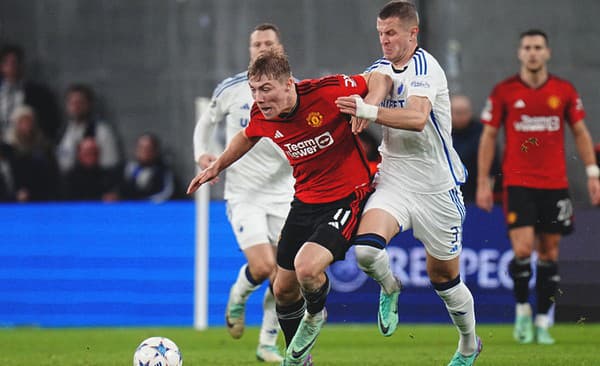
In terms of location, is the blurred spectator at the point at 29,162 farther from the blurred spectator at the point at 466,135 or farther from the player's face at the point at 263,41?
the player's face at the point at 263,41

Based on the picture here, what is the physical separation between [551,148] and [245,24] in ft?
15.7

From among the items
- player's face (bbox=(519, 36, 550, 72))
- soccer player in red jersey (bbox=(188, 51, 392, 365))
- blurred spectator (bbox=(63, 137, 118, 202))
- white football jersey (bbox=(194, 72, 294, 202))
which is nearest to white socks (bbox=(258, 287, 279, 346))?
white football jersey (bbox=(194, 72, 294, 202))

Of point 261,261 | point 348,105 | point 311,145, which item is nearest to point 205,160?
point 261,261

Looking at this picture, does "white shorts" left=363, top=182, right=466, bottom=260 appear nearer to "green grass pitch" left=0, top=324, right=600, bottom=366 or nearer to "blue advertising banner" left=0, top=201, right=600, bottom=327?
"green grass pitch" left=0, top=324, right=600, bottom=366

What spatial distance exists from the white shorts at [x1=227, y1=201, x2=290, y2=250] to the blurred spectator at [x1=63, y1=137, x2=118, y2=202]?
5.00 metres

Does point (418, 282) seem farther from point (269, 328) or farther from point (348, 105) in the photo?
point (348, 105)

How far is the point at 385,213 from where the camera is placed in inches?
307

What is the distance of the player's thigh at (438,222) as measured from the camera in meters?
7.94

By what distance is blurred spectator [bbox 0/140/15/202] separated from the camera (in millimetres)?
14898

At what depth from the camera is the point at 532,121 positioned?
1105cm

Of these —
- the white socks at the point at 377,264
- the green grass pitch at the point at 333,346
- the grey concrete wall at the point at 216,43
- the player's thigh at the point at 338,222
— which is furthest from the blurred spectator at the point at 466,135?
the player's thigh at the point at 338,222

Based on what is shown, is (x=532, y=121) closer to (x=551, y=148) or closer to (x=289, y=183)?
(x=551, y=148)

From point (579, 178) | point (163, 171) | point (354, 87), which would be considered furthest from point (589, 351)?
point (163, 171)

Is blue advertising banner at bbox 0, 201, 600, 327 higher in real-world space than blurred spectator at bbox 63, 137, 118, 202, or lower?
lower
